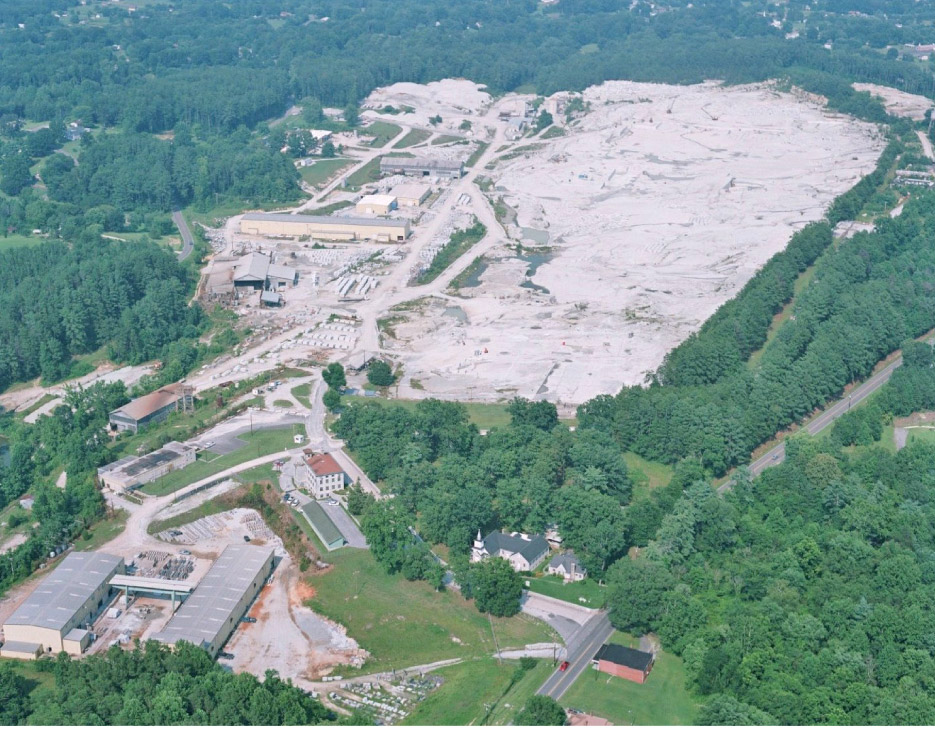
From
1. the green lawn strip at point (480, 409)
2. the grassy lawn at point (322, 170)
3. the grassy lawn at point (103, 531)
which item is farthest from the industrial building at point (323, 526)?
the grassy lawn at point (322, 170)

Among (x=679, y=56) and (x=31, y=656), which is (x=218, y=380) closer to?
(x=31, y=656)

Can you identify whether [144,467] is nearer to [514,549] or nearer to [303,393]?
[303,393]

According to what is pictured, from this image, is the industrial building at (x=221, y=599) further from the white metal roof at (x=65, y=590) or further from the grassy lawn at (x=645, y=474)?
the grassy lawn at (x=645, y=474)

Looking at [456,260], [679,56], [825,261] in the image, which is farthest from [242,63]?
[825,261]

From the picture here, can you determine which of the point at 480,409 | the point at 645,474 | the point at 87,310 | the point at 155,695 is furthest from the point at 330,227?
the point at 155,695

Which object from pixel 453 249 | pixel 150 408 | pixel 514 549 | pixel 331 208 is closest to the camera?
pixel 514 549

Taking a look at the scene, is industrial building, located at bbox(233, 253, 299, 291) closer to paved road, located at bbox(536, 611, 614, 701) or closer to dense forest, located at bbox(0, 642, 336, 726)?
dense forest, located at bbox(0, 642, 336, 726)
